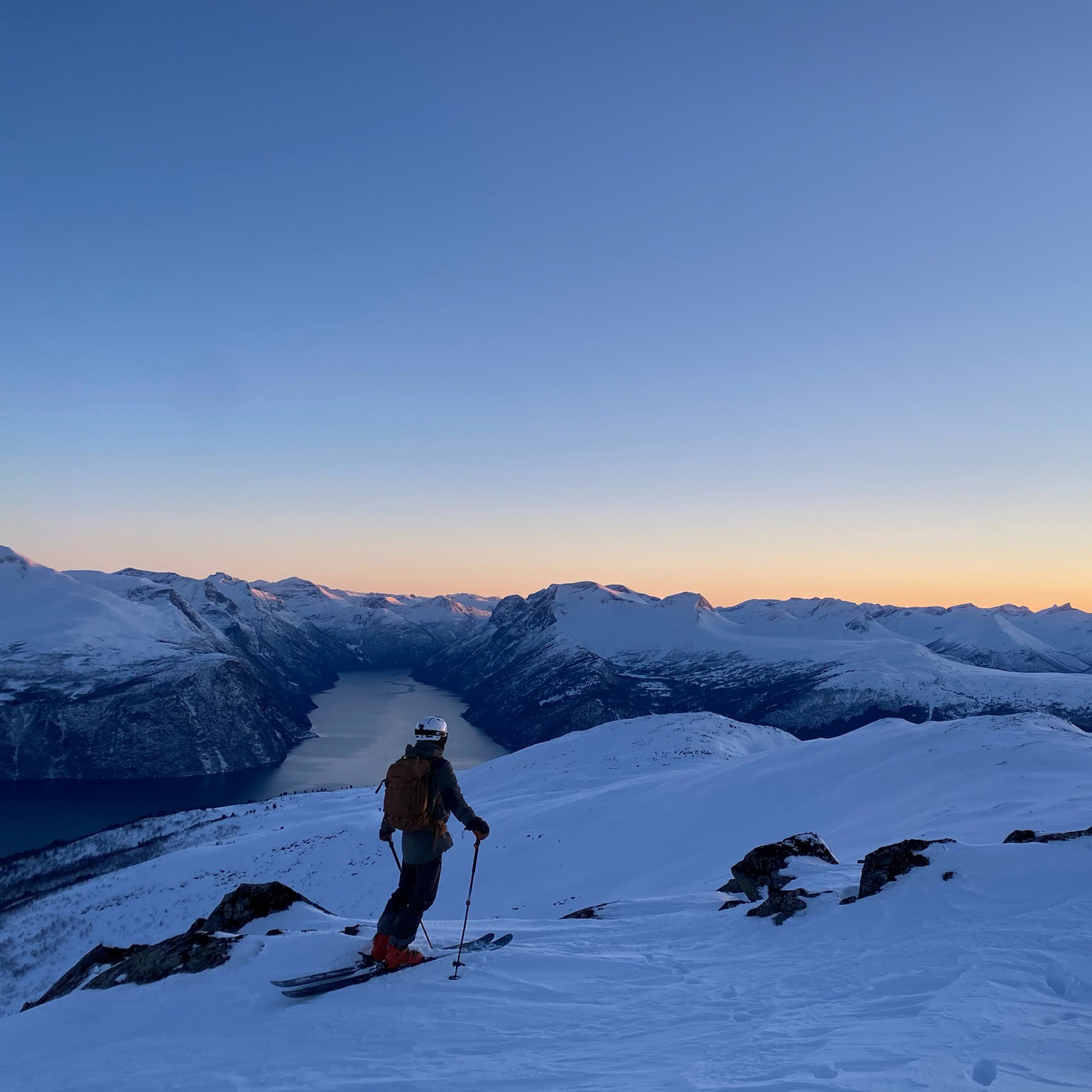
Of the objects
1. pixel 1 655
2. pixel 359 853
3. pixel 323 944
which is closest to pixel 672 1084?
pixel 323 944

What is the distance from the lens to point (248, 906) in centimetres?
1158

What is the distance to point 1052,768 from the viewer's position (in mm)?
33438

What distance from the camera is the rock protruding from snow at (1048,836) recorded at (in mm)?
11719

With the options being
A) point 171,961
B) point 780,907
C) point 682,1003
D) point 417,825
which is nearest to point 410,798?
point 417,825

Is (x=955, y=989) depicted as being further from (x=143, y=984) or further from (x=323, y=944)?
(x=143, y=984)

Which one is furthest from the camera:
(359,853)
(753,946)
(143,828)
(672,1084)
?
(143,828)

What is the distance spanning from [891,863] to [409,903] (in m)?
8.50

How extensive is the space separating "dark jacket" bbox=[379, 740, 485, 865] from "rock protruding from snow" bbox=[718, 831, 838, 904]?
29.6ft

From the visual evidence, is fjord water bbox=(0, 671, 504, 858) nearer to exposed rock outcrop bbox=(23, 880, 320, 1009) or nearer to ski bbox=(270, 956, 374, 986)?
exposed rock outcrop bbox=(23, 880, 320, 1009)

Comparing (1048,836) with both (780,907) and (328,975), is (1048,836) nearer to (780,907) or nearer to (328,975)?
Result: (780,907)

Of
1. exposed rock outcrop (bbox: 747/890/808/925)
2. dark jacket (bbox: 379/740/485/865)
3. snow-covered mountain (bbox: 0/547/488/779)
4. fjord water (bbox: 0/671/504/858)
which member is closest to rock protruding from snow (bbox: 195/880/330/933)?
dark jacket (bbox: 379/740/485/865)

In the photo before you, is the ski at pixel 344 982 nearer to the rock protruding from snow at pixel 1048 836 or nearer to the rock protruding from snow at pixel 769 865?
the rock protruding from snow at pixel 769 865

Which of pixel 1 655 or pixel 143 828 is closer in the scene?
pixel 143 828

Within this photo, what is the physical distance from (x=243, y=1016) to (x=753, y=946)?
7192 millimetres
